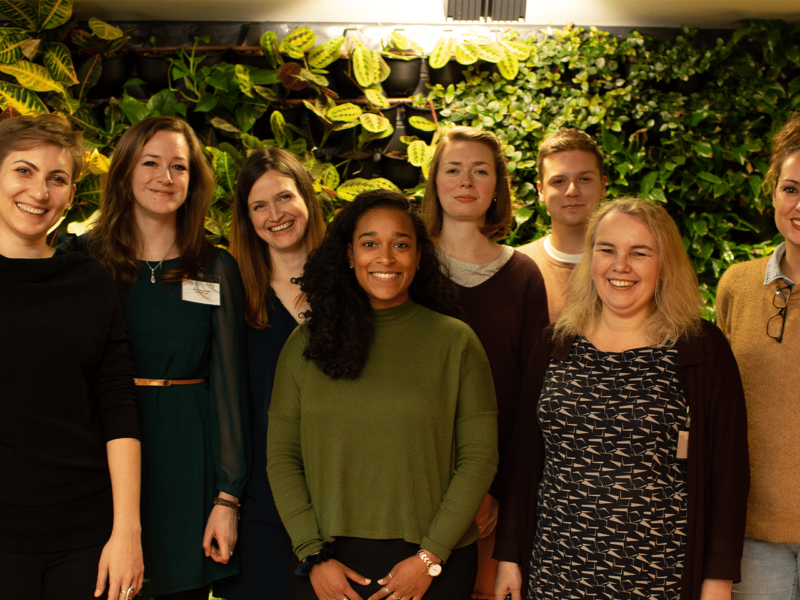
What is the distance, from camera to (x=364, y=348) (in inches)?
63.3

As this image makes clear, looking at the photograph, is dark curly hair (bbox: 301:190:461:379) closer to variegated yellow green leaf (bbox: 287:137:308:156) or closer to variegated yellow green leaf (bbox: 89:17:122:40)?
variegated yellow green leaf (bbox: 287:137:308:156)

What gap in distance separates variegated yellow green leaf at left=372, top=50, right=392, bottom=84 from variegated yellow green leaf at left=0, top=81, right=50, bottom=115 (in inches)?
64.7

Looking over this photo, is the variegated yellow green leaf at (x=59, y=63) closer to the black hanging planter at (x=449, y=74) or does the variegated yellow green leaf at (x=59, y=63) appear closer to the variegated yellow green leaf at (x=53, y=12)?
the variegated yellow green leaf at (x=53, y=12)

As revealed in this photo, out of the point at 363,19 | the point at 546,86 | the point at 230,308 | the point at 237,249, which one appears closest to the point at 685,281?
the point at 230,308

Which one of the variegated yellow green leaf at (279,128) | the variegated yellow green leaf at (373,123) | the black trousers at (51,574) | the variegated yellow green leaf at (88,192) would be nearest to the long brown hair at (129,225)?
the black trousers at (51,574)

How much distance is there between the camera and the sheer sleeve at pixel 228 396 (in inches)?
73.5

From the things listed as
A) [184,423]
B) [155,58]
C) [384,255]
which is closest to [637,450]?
[384,255]

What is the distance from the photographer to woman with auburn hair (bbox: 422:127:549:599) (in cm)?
208

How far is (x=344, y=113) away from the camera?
3.44 m

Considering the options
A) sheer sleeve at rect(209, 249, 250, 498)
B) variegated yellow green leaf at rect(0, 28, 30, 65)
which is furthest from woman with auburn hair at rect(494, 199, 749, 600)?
variegated yellow green leaf at rect(0, 28, 30, 65)

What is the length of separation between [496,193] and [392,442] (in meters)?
1.15

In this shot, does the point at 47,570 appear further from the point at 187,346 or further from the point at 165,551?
the point at 187,346

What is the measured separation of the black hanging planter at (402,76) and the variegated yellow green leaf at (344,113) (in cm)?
28

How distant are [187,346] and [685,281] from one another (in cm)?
135
